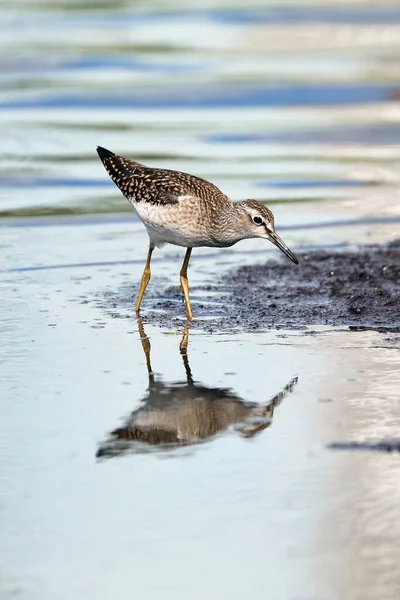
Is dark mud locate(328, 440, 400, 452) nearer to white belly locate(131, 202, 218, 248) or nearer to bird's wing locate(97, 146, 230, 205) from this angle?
white belly locate(131, 202, 218, 248)

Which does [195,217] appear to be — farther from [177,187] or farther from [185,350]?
[185,350]

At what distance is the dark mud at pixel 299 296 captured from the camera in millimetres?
8211

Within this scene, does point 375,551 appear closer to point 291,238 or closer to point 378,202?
point 291,238

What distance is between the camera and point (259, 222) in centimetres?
885

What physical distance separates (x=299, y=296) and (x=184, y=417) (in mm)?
2839

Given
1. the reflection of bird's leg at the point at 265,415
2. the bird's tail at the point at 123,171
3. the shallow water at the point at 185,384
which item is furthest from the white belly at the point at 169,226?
the reflection of bird's leg at the point at 265,415

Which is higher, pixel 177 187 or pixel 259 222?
pixel 177 187

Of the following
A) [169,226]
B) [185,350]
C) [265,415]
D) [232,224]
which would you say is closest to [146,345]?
[185,350]

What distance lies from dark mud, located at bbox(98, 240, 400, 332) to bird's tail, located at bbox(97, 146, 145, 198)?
76cm

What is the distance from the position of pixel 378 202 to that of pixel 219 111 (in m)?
4.66

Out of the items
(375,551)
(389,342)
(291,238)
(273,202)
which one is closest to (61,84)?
(273,202)

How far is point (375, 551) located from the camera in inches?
184

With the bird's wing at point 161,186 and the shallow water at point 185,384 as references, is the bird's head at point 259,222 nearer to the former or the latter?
the bird's wing at point 161,186

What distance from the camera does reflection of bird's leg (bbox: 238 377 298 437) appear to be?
239 inches
